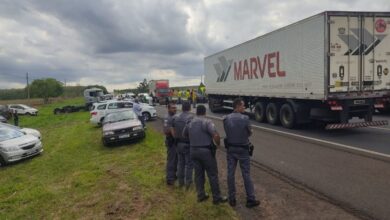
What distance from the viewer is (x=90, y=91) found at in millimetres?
46312

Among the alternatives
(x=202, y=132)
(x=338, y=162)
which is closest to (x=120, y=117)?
(x=338, y=162)

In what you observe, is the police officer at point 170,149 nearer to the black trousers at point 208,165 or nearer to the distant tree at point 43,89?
the black trousers at point 208,165

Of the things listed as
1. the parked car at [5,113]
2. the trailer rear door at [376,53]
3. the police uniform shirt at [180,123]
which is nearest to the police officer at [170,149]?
the police uniform shirt at [180,123]

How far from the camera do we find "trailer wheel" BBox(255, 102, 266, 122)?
1662 centimetres

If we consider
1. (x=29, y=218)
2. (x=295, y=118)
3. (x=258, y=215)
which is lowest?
(x=29, y=218)

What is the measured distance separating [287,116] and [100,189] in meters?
9.33

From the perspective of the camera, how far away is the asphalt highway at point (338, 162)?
5594 millimetres

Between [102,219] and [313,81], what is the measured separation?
30.7 ft

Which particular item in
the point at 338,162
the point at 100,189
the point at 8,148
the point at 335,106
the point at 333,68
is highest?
the point at 333,68

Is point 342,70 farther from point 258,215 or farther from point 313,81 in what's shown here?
point 258,215

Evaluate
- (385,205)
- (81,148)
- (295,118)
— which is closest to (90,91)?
(81,148)

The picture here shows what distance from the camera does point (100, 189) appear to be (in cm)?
745

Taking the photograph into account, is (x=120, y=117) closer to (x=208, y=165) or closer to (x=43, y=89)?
(x=208, y=165)

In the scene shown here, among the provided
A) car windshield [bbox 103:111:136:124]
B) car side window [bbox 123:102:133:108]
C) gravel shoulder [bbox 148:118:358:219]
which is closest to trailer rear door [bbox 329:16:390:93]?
gravel shoulder [bbox 148:118:358:219]
